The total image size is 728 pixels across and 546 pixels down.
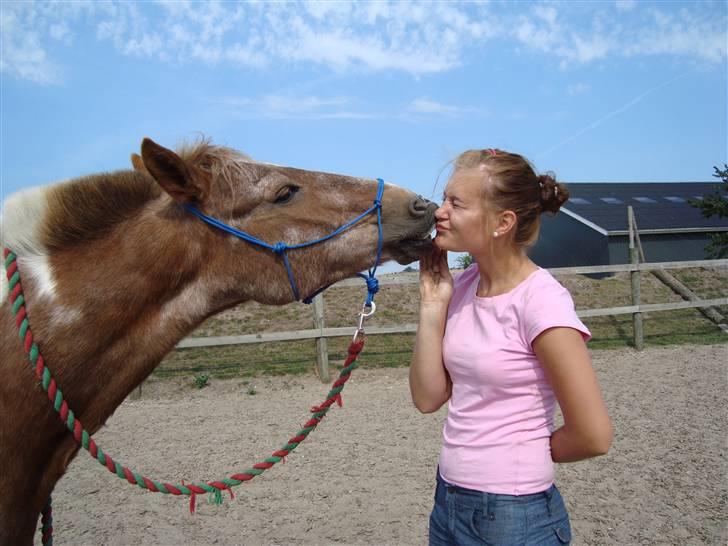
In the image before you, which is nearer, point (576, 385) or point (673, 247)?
point (576, 385)

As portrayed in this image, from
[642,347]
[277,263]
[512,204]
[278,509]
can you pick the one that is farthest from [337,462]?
[642,347]

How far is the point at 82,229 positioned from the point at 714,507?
4633mm

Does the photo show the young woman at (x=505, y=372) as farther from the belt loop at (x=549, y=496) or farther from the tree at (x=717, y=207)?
the tree at (x=717, y=207)

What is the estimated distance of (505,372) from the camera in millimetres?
1647

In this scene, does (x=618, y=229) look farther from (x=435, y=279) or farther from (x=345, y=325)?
(x=435, y=279)

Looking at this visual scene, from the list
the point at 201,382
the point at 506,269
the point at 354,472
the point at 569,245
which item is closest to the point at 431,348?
the point at 506,269

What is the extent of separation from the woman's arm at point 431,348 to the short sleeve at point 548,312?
0.36 meters

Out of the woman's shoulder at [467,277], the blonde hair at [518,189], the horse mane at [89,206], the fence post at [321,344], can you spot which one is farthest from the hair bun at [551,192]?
the fence post at [321,344]

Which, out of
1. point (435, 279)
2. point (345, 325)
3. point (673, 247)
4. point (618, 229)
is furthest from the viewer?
point (673, 247)

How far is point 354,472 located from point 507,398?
147 inches

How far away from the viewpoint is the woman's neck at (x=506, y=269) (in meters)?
1.77

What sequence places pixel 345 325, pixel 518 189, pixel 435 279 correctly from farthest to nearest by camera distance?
1. pixel 345 325
2. pixel 435 279
3. pixel 518 189

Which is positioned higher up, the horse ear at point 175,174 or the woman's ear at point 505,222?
the horse ear at point 175,174

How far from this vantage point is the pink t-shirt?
1637mm
